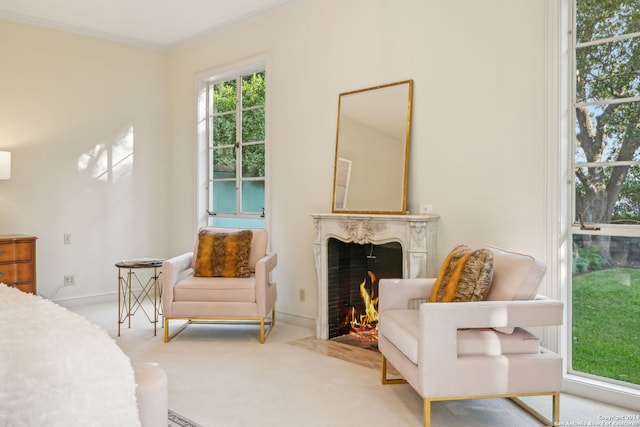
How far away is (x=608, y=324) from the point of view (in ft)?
9.62

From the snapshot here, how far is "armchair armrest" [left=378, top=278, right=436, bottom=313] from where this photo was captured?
307 cm

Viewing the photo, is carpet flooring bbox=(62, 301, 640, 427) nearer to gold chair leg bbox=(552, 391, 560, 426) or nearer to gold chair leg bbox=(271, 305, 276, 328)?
gold chair leg bbox=(552, 391, 560, 426)

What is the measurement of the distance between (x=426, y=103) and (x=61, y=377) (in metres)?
3.08

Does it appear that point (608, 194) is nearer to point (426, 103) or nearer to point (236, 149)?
point (426, 103)

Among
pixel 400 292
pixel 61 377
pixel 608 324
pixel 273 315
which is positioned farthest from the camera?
pixel 273 315

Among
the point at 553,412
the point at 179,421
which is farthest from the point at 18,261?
the point at 553,412

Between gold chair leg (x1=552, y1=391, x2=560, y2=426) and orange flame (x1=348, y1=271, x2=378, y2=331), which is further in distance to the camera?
orange flame (x1=348, y1=271, x2=378, y2=331)

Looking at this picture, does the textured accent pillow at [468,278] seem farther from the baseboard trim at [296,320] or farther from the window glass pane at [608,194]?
the baseboard trim at [296,320]

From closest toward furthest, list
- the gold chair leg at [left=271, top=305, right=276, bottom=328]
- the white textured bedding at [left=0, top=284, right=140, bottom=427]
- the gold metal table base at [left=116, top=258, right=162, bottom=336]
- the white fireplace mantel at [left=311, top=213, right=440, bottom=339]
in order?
the white textured bedding at [left=0, top=284, right=140, bottom=427] < the white fireplace mantel at [left=311, top=213, right=440, bottom=339] < the gold metal table base at [left=116, top=258, right=162, bottom=336] < the gold chair leg at [left=271, top=305, right=276, bottom=328]

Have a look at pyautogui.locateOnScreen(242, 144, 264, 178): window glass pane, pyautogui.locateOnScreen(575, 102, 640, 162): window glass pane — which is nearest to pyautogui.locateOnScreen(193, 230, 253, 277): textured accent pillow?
pyautogui.locateOnScreen(242, 144, 264, 178): window glass pane

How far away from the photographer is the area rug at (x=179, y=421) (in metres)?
2.52

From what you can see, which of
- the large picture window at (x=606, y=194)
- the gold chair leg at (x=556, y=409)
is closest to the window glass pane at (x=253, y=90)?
the large picture window at (x=606, y=194)

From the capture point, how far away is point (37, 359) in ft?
4.03

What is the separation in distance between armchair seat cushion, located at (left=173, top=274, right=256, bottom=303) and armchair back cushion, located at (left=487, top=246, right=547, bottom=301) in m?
→ 1.97
